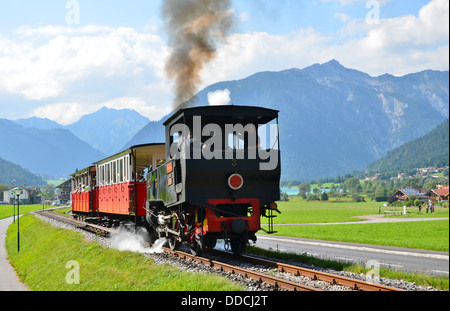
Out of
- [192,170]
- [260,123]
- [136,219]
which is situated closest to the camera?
[192,170]

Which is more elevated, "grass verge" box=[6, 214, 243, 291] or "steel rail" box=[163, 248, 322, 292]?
"steel rail" box=[163, 248, 322, 292]

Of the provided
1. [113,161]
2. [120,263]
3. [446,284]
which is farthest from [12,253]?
[446,284]

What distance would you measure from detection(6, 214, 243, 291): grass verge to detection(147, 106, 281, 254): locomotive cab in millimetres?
1728

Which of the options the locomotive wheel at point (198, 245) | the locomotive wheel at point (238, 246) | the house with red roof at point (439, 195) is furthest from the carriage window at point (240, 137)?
the house with red roof at point (439, 195)

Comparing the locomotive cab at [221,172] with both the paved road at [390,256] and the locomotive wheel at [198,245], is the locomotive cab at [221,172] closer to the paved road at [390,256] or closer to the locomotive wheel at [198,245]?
the locomotive wheel at [198,245]

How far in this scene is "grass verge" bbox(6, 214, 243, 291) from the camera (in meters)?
12.6

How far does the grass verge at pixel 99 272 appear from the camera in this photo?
1262 cm

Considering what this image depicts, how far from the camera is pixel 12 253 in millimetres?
44094

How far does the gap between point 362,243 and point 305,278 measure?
47.4ft

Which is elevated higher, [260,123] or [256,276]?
[260,123]

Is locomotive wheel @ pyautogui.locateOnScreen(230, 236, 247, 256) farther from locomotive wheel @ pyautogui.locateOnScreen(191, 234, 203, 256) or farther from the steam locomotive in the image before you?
locomotive wheel @ pyautogui.locateOnScreen(191, 234, 203, 256)

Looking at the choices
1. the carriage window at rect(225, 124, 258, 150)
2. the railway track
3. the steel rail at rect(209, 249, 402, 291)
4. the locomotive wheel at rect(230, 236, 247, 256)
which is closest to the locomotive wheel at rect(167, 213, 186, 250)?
the railway track

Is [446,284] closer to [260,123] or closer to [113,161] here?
[260,123]

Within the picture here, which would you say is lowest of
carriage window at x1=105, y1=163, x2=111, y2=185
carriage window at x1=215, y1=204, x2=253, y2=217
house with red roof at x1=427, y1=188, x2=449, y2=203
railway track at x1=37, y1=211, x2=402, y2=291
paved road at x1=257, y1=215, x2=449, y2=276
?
house with red roof at x1=427, y1=188, x2=449, y2=203
